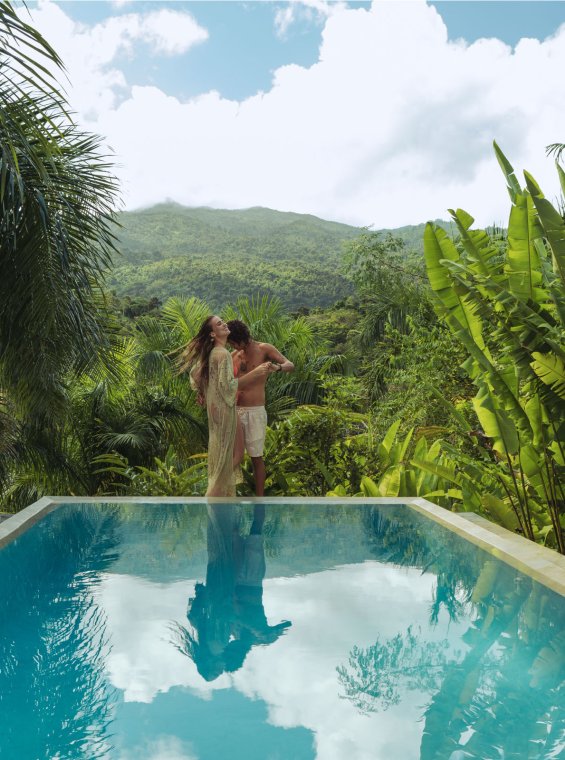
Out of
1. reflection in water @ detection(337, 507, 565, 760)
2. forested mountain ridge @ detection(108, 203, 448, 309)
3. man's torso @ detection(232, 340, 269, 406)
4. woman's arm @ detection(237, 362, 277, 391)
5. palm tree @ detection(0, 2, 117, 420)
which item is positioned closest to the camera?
reflection in water @ detection(337, 507, 565, 760)

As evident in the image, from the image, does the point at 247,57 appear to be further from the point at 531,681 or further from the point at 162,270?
the point at 531,681

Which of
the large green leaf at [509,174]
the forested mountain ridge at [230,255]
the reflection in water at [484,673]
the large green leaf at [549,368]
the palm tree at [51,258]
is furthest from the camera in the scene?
the forested mountain ridge at [230,255]

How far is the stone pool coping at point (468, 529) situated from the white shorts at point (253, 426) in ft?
2.30

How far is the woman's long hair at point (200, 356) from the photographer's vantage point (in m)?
6.56

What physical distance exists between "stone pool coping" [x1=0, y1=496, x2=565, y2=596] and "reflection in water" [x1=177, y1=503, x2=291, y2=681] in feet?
3.79

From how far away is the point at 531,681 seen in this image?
2.93 metres

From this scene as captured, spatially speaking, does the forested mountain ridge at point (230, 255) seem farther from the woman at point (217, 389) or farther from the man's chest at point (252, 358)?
the woman at point (217, 389)

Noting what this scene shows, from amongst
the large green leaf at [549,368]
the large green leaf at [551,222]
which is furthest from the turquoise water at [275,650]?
the large green leaf at [551,222]

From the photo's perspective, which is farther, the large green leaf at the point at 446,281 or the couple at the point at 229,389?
the couple at the point at 229,389

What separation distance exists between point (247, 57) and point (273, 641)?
5593 cm

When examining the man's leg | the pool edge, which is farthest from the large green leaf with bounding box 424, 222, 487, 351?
the man's leg

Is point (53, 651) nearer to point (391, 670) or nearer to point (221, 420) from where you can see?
point (391, 670)

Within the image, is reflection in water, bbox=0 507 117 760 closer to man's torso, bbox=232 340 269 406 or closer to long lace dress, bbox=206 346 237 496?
long lace dress, bbox=206 346 237 496

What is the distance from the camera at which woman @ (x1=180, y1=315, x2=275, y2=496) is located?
6484 millimetres
